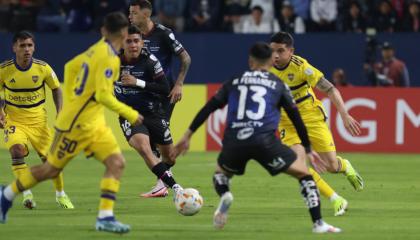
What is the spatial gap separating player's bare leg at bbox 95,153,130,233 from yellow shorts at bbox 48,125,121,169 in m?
0.10

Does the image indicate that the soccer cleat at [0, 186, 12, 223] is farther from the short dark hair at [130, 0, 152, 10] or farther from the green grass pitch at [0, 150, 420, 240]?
the short dark hair at [130, 0, 152, 10]

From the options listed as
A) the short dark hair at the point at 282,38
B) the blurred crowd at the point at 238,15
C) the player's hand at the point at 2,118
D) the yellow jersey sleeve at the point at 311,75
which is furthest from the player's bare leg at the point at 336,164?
the blurred crowd at the point at 238,15

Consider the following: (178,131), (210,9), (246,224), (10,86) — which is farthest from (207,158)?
(246,224)

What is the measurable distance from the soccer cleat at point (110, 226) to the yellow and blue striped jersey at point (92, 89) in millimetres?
1020

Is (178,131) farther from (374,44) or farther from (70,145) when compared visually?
(70,145)

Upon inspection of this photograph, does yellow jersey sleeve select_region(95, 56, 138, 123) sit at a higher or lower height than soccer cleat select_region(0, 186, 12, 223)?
higher

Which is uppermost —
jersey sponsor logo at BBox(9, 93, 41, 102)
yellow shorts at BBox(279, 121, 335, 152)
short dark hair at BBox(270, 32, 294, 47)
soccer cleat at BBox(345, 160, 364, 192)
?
short dark hair at BBox(270, 32, 294, 47)

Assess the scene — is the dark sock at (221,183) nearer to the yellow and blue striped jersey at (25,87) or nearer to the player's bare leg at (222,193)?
the player's bare leg at (222,193)

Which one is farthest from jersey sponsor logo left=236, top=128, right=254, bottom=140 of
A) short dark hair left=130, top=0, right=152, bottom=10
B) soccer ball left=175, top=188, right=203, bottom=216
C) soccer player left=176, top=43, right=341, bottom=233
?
short dark hair left=130, top=0, right=152, bottom=10

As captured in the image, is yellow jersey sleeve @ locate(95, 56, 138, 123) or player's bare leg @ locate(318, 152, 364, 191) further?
player's bare leg @ locate(318, 152, 364, 191)

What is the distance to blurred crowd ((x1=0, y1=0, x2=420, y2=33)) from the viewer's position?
27.2m

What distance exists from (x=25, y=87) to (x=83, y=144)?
3.32m

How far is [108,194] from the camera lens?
11.5 metres

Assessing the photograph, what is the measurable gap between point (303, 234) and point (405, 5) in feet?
53.6
